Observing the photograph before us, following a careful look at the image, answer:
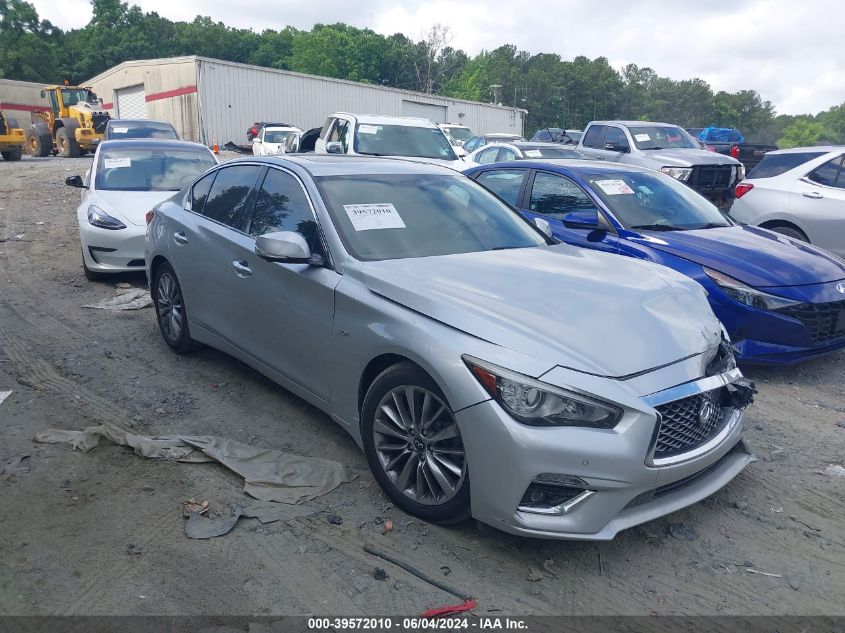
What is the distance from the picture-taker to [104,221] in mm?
8109

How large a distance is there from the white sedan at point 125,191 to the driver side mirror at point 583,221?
3.76 m

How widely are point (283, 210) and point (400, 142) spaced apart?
7942mm

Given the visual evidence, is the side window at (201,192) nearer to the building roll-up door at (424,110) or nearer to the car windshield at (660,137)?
the car windshield at (660,137)

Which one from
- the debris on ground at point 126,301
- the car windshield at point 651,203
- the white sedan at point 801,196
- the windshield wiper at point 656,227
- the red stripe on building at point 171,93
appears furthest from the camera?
the red stripe on building at point 171,93

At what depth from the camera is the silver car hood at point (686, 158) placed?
13.1m

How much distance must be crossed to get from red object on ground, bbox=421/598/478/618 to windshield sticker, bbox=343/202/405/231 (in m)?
2.13

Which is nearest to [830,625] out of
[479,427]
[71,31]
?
[479,427]

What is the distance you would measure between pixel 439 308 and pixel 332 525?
3.85 ft

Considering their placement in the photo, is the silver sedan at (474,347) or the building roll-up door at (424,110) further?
the building roll-up door at (424,110)

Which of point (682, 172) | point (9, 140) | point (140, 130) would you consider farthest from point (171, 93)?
point (682, 172)

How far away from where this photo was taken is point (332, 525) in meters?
3.48

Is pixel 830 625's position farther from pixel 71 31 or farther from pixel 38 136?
pixel 71 31

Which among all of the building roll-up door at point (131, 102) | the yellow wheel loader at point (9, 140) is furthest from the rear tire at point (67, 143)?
the building roll-up door at point (131, 102)

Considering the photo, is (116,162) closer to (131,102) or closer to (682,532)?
(682,532)
